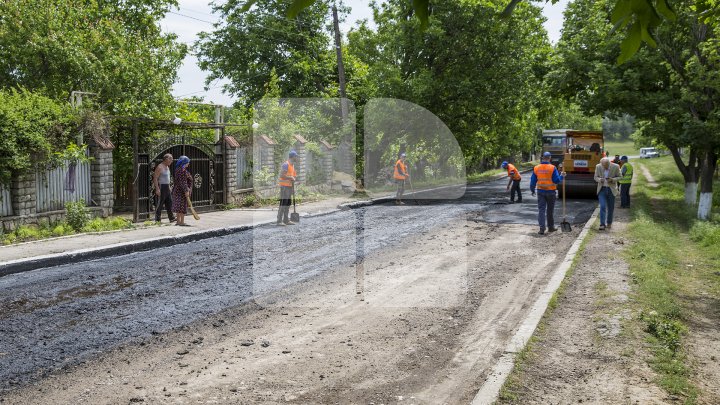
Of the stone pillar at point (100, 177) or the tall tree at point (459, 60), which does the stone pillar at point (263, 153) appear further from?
the tall tree at point (459, 60)

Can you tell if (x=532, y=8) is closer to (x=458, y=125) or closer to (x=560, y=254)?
(x=458, y=125)

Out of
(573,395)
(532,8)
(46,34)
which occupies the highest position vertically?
(532,8)

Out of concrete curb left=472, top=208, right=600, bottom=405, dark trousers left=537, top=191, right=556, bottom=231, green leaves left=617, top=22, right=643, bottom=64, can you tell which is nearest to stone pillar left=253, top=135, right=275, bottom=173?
dark trousers left=537, top=191, right=556, bottom=231

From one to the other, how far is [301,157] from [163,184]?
1078cm

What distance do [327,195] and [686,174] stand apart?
44.0 ft

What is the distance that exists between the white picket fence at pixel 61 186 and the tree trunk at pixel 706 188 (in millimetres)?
16487

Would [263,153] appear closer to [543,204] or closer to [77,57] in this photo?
[77,57]

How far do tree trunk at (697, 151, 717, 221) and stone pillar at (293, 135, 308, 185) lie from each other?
46.5 feet

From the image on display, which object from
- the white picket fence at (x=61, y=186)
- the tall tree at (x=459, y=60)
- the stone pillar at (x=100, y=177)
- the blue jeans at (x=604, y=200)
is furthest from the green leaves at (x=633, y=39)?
the tall tree at (x=459, y=60)

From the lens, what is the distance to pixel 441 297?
29.1ft

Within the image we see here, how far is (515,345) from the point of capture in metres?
6.47

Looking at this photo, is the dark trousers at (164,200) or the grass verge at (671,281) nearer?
the grass verge at (671,281)

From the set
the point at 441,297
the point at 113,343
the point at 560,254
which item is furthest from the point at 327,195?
the point at 113,343

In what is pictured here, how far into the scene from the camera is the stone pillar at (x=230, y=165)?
21.7 m
